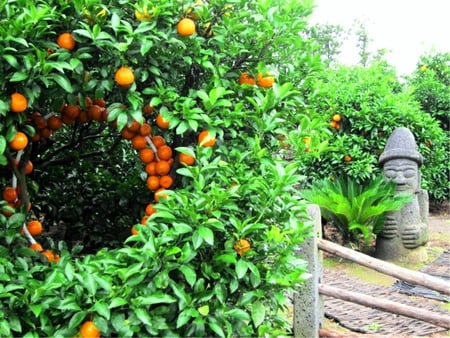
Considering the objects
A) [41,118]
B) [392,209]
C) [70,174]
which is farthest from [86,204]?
[392,209]

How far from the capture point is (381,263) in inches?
117

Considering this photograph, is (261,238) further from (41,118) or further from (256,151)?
(41,118)

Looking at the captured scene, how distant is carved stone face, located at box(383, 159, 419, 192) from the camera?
5.57 meters

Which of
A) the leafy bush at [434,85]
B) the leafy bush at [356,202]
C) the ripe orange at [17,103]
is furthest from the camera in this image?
the leafy bush at [434,85]

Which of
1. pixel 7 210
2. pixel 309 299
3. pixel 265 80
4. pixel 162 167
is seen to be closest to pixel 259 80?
pixel 265 80

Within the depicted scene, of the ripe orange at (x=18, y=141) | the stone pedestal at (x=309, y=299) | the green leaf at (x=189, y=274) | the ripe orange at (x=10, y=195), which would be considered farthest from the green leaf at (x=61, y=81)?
the stone pedestal at (x=309, y=299)

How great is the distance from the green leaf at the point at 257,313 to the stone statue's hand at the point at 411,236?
13.5 ft

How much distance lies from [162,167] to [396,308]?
1.53m

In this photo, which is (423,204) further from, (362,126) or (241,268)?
(241,268)

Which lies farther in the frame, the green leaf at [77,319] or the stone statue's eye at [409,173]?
the stone statue's eye at [409,173]

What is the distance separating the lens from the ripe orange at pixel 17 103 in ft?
5.91

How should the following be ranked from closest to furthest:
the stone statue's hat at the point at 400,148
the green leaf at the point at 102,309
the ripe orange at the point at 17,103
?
the green leaf at the point at 102,309, the ripe orange at the point at 17,103, the stone statue's hat at the point at 400,148

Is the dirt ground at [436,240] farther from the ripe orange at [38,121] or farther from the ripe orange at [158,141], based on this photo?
the ripe orange at [38,121]

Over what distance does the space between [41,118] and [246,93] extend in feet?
2.96
